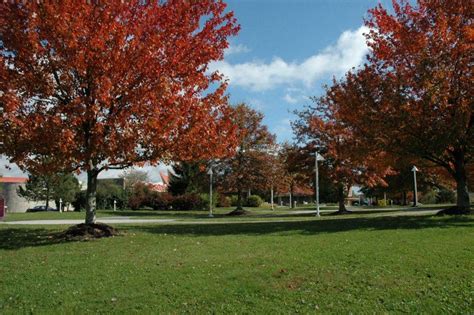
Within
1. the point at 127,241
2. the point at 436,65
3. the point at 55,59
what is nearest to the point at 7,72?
the point at 55,59

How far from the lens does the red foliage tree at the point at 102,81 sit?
1240cm

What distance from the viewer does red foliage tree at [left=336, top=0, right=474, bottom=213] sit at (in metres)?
16.2

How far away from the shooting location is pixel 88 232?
1447 centimetres

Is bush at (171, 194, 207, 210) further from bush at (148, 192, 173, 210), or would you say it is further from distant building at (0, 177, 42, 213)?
distant building at (0, 177, 42, 213)

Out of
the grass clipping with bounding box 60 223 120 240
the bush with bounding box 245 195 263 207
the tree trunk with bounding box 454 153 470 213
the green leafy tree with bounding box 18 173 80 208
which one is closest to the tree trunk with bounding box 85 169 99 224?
the grass clipping with bounding box 60 223 120 240

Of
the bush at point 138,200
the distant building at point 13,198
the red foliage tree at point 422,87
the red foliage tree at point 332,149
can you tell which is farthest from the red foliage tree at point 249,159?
the distant building at point 13,198

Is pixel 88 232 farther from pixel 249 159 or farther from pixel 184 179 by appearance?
pixel 184 179

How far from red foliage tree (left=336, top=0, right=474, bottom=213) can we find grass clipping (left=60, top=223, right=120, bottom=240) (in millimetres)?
10220

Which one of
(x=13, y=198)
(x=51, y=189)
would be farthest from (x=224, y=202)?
(x=13, y=198)

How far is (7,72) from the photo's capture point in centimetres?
1272

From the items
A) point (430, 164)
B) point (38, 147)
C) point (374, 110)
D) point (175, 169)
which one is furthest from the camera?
point (175, 169)

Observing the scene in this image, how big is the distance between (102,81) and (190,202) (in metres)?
34.5

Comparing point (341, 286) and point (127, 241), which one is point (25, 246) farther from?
point (341, 286)

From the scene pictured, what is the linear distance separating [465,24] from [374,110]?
4594mm
